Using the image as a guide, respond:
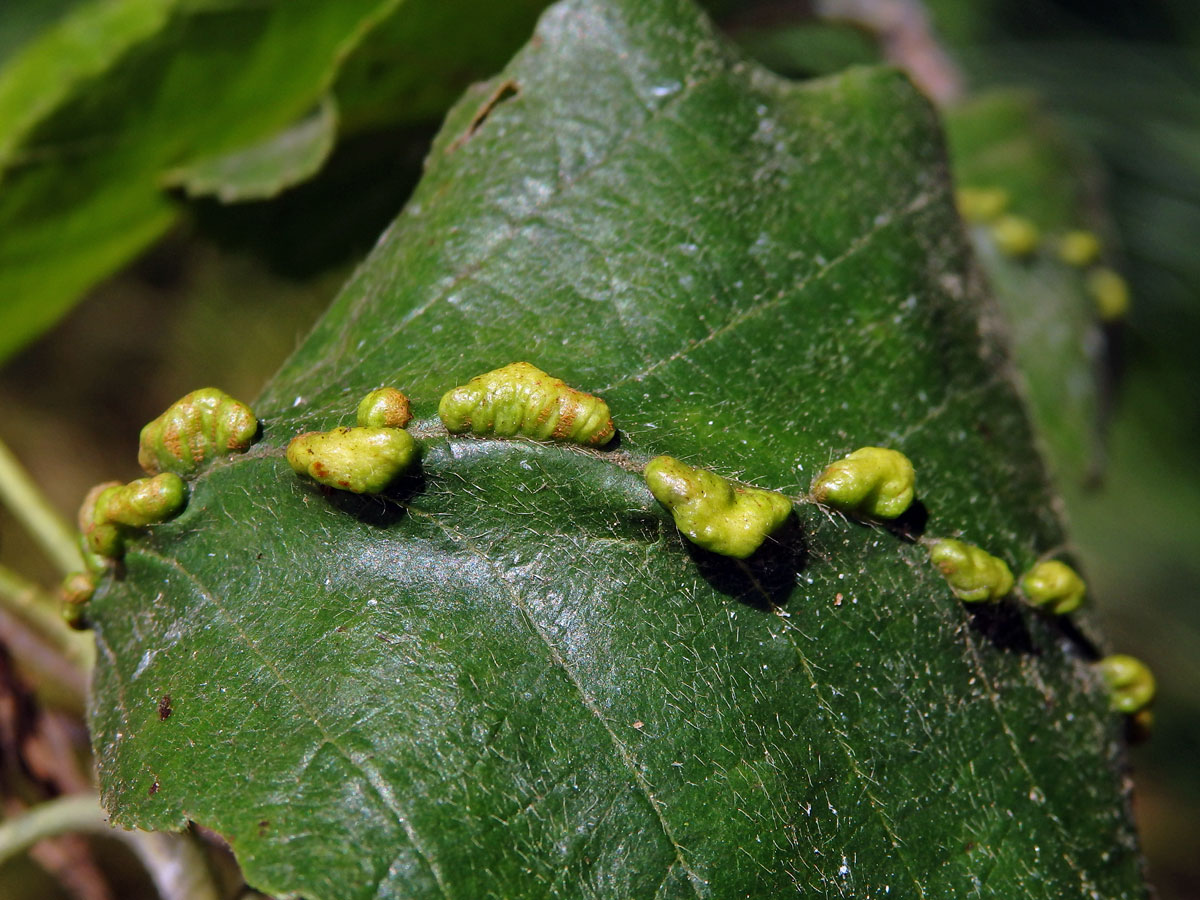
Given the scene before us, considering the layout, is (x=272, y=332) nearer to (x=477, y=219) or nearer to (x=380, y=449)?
(x=477, y=219)

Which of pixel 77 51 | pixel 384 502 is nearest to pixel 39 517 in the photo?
pixel 77 51

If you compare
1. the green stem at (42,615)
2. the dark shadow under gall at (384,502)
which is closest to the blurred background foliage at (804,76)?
the green stem at (42,615)

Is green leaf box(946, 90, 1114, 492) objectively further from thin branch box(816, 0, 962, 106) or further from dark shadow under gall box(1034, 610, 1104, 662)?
dark shadow under gall box(1034, 610, 1104, 662)

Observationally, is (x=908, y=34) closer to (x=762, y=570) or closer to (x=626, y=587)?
(x=762, y=570)

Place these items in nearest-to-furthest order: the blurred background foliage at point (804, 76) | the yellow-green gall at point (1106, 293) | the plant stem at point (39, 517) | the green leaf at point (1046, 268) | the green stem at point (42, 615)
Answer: the green stem at point (42, 615) → the plant stem at point (39, 517) → the blurred background foliage at point (804, 76) → the green leaf at point (1046, 268) → the yellow-green gall at point (1106, 293)

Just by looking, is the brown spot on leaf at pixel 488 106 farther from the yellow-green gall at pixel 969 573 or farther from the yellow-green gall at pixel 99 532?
the yellow-green gall at pixel 969 573

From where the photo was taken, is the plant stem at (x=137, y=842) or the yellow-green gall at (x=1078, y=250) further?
the yellow-green gall at (x=1078, y=250)

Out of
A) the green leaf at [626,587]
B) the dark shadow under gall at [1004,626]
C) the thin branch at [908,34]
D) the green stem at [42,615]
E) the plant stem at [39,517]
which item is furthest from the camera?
the thin branch at [908,34]

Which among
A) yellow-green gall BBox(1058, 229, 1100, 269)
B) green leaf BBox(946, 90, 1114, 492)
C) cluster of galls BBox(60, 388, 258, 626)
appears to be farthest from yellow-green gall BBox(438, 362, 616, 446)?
yellow-green gall BBox(1058, 229, 1100, 269)

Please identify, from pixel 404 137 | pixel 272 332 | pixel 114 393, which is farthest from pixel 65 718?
pixel 114 393
